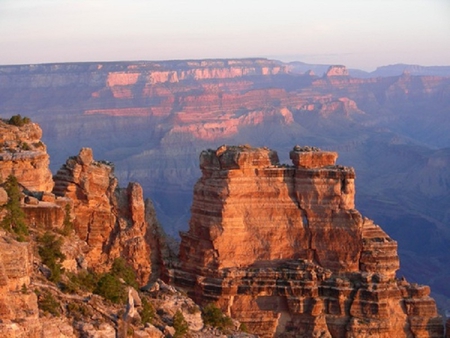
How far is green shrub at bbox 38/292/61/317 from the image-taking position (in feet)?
68.8

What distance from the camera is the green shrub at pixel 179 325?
83.6ft

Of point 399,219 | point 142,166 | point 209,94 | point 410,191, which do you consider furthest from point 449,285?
point 209,94

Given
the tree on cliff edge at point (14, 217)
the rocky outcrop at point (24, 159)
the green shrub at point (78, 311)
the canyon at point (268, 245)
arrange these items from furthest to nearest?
the canyon at point (268, 245) < the rocky outcrop at point (24, 159) < the tree on cliff edge at point (14, 217) < the green shrub at point (78, 311)

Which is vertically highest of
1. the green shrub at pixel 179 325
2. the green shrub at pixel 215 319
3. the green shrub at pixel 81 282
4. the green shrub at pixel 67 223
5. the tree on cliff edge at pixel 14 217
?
the tree on cliff edge at pixel 14 217

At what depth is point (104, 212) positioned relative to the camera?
3525 centimetres

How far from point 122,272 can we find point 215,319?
336 cm

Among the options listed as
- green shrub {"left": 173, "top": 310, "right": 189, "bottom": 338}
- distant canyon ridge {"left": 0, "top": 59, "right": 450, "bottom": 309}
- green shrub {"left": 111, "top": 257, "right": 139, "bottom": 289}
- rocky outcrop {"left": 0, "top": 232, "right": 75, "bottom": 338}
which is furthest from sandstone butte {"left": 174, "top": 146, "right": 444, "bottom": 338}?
distant canyon ridge {"left": 0, "top": 59, "right": 450, "bottom": 309}

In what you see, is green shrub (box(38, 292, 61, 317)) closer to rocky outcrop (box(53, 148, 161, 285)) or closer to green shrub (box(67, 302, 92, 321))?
green shrub (box(67, 302, 92, 321))

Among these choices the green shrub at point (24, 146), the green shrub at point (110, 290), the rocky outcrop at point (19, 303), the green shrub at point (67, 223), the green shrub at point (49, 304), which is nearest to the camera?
the rocky outcrop at point (19, 303)

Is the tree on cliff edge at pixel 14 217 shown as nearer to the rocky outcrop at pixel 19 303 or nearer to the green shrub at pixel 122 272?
the green shrub at pixel 122 272

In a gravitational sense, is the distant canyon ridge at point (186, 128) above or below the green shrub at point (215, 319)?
below

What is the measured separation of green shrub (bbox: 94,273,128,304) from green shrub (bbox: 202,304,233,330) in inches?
176

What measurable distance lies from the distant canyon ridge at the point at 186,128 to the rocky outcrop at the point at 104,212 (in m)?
75.3

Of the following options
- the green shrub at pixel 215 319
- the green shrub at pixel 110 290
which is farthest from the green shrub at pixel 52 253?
the green shrub at pixel 215 319
